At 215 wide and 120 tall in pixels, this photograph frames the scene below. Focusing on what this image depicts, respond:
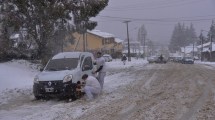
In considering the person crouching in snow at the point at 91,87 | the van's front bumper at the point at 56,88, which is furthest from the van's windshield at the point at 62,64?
the person crouching in snow at the point at 91,87

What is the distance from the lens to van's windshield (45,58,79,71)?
1856 cm

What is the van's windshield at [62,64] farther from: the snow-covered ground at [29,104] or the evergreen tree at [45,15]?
the evergreen tree at [45,15]

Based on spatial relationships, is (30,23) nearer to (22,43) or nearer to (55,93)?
(22,43)

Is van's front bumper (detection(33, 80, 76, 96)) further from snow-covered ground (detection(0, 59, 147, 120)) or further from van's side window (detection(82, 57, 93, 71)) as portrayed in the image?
van's side window (detection(82, 57, 93, 71))

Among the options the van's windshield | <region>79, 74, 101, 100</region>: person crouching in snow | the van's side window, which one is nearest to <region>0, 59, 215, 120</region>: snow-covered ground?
<region>79, 74, 101, 100</region>: person crouching in snow

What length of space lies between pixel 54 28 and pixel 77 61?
1794cm

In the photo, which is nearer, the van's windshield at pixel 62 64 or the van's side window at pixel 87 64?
the van's windshield at pixel 62 64

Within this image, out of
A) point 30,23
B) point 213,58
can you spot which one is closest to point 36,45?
point 30,23

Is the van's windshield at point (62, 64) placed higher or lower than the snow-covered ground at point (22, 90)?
higher

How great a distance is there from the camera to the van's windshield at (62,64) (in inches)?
731

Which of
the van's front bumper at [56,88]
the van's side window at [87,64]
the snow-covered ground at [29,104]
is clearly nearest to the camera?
the snow-covered ground at [29,104]

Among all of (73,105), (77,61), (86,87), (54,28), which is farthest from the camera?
(54,28)

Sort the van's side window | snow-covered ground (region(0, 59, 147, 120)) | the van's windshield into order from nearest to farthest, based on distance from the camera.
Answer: snow-covered ground (region(0, 59, 147, 120))
the van's windshield
the van's side window

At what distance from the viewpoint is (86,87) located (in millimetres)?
16672
